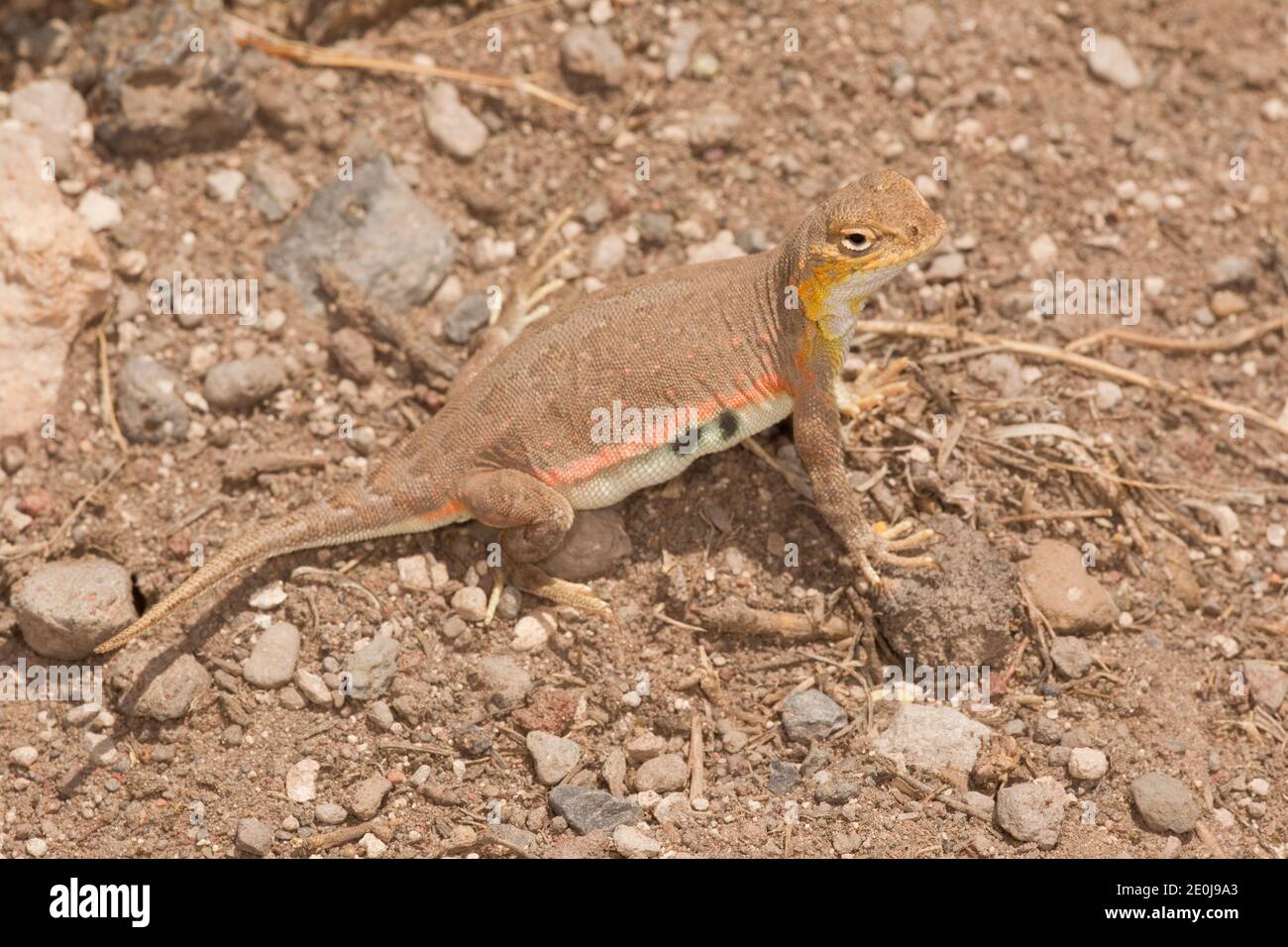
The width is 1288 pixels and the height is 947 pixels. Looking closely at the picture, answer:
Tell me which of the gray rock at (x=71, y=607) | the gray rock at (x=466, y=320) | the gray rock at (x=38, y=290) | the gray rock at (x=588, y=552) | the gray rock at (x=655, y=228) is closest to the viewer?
the gray rock at (x=71, y=607)

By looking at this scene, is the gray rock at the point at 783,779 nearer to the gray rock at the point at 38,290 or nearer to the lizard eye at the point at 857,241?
the lizard eye at the point at 857,241

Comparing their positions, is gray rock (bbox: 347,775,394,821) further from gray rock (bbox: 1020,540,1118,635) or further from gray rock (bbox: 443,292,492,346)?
gray rock (bbox: 1020,540,1118,635)

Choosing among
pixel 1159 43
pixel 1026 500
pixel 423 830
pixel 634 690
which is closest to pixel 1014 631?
pixel 1026 500

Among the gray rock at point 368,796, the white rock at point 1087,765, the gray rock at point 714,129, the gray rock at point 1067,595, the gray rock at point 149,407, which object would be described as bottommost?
the gray rock at point 368,796

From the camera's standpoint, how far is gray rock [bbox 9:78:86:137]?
303 inches

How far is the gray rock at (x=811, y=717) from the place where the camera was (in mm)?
6316

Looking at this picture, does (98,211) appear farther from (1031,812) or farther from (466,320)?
(1031,812)

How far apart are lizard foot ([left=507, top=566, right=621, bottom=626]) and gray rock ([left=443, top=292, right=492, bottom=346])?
165 cm

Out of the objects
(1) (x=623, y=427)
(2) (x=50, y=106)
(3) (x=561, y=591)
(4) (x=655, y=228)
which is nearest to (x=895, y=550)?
(1) (x=623, y=427)

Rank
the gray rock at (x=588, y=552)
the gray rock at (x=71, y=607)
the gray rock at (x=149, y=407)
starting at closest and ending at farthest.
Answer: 1. the gray rock at (x=71, y=607)
2. the gray rock at (x=588, y=552)
3. the gray rock at (x=149, y=407)

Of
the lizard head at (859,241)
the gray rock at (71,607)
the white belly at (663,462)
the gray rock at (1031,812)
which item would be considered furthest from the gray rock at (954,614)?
the gray rock at (71,607)

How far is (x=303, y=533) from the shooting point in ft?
21.5

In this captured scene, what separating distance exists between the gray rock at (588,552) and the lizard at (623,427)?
150 millimetres

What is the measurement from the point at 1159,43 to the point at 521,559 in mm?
5863
